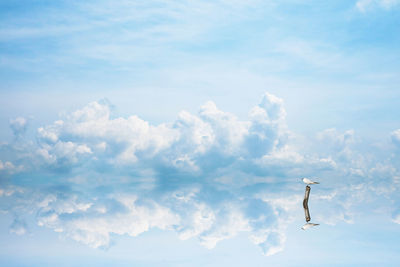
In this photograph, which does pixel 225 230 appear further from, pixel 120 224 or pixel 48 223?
pixel 48 223

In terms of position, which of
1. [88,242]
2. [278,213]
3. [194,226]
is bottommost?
[88,242]

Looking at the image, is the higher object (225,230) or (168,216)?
(168,216)

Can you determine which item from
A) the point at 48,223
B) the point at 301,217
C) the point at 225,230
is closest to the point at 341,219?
the point at 301,217

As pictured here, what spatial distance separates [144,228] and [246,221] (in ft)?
64.6

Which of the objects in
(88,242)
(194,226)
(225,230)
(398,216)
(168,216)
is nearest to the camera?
(88,242)

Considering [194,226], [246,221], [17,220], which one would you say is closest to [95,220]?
[17,220]

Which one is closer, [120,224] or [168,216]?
[120,224]

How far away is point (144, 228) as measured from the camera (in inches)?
3174

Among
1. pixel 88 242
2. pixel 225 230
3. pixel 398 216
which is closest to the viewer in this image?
pixel 88 242

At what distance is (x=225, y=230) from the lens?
75.9 m

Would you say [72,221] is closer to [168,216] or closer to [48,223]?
[48,223]

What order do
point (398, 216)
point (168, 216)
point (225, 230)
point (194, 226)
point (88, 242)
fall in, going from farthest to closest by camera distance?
point (168, 216) < point (398, 216) < point (194, 226) < point (225, 230) < point (88, 242)

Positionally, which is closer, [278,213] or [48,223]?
[48,223]

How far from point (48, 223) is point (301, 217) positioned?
49.0 m
